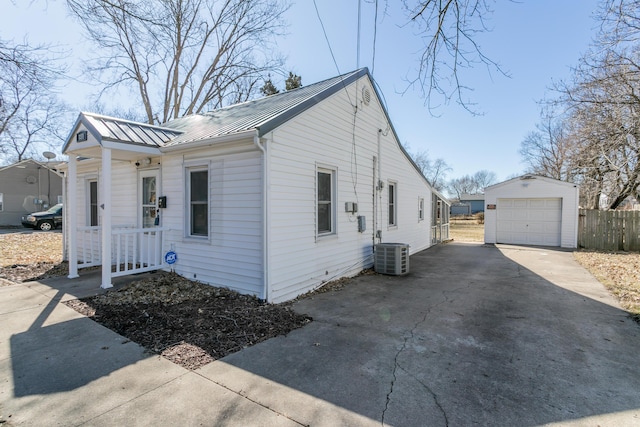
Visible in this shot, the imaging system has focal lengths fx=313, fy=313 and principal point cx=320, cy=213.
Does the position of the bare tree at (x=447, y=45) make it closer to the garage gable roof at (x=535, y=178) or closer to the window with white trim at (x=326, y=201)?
the window with white trim at (x=326, y=201)

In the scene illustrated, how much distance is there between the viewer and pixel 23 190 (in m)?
25.5

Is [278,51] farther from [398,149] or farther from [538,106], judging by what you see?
[538,106]

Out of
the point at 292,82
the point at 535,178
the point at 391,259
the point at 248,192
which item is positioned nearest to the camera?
the point at 248,192

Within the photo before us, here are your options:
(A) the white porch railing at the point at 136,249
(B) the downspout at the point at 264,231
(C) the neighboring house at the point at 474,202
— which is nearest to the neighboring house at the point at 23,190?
(A) the white porch railing at the point at 136,249

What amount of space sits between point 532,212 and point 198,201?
50.3 feet

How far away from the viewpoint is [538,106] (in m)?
10.7

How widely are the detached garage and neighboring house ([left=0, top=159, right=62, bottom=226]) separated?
101 feet

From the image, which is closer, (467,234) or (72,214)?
(72,214)

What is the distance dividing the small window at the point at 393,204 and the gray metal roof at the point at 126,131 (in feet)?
21.7

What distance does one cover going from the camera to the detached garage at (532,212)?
14.0 m

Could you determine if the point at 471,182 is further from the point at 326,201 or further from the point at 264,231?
the point at 264,231

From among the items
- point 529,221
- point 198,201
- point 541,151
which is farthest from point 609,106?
point 541,151

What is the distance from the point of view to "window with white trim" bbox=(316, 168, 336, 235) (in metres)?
6.84

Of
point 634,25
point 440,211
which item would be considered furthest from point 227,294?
point 440,211
